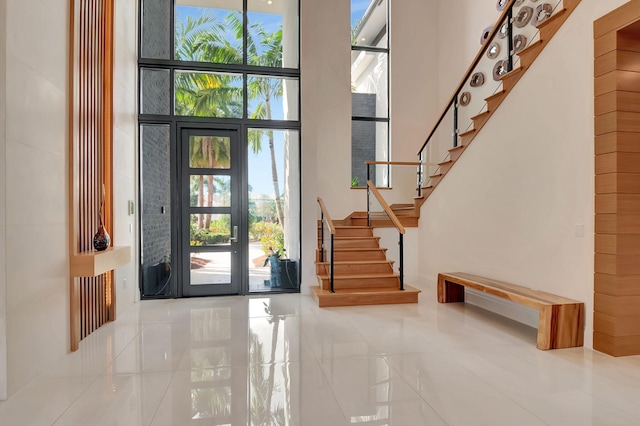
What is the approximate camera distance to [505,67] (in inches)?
190

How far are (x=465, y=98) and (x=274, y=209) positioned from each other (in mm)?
3535

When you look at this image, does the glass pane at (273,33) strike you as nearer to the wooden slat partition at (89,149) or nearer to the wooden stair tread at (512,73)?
the wooden slat partition at (89,149)

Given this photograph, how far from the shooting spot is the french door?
20.2 ft

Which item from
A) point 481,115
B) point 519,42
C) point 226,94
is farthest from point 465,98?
point 226,94

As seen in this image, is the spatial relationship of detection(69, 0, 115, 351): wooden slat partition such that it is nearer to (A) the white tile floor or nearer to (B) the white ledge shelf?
(B) the white ledge shelf

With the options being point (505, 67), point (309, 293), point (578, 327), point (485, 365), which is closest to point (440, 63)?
point (505, 67)

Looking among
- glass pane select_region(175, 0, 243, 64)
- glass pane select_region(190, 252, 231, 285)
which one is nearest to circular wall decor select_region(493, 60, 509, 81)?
glass pane select_region(175, 0, 243, 64)

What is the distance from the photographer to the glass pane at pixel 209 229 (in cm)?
618

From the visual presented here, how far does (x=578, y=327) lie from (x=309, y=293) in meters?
3.87

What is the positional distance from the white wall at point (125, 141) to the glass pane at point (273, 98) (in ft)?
6.08

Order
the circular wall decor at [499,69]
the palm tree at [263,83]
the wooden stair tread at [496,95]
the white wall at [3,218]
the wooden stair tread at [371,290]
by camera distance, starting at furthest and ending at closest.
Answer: the palm tree at [263,83]
the wooden stair tread at [371,290]
the circular wall decor at [499,69]
the wooden stair tread at [496,95]
the white wall at [3,218]

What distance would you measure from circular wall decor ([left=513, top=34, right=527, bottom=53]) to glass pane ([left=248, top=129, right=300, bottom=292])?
3512 millimetres

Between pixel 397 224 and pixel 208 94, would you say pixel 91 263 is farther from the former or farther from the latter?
pixel 397 224

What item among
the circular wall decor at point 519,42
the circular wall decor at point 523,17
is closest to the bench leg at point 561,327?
the circular wall decor at point 519,42
